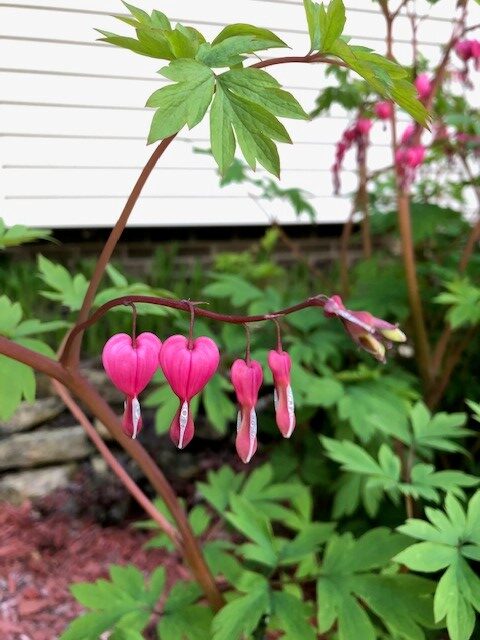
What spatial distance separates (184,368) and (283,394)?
0.42 ft

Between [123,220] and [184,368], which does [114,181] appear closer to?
[123,220]

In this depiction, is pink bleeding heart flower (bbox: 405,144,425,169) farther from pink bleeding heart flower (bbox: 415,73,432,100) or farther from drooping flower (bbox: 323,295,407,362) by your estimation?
drooping flower (bbox: 323,295,407,362)

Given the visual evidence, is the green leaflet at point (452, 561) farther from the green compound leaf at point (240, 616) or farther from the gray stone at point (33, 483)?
the gray stone at point (33, 483)

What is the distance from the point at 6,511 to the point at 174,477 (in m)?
0.60

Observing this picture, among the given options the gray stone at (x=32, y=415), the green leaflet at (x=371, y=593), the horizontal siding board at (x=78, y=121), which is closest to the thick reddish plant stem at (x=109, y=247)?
the green leaflet at (x=371, y=593)

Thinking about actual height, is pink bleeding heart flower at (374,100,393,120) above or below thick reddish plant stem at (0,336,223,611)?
above

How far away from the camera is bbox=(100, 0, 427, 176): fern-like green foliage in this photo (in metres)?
0.71

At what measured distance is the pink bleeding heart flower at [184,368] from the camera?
723 millimetres

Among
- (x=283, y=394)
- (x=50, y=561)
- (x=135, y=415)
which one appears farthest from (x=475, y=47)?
(x=50, y=561)

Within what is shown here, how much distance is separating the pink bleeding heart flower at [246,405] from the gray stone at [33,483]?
5.84 ft

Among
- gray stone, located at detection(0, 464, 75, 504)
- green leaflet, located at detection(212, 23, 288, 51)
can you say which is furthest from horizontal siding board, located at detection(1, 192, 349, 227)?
green leaflet, located at detection(212, 23, 288, 51)

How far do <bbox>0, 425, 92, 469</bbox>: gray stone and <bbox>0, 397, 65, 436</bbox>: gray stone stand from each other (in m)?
0.03

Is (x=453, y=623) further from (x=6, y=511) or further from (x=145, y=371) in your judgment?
(x=6, y=511)

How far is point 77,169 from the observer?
2965 mm
